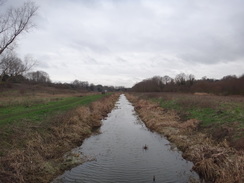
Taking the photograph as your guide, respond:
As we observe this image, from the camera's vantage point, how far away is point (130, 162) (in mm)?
11156

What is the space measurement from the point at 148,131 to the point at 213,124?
18.5 feet

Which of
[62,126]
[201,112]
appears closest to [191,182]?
[62,126]

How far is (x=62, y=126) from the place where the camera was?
16000 mm

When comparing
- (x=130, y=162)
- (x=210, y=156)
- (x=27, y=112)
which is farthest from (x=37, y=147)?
(x=27, y=112)

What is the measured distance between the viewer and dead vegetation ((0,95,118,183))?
8664 mm

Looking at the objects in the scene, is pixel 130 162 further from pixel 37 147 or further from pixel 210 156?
pixel 37 147

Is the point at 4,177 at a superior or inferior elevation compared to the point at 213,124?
inferior

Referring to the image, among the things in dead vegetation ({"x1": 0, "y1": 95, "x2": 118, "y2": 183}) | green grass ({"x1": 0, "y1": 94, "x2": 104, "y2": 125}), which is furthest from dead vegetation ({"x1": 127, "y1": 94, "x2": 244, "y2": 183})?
green grass ({"x1": 0, "y1": 94, "x2": 104, "y2": 125})

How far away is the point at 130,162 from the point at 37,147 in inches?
205

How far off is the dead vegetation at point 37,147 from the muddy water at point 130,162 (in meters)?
0.81

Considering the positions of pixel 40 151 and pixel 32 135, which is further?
pixel 32 135

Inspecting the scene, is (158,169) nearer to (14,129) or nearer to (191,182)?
(191,182)

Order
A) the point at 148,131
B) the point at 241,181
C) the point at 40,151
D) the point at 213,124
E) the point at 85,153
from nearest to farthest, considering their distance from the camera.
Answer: the point at 241,181 → the point at 40,151 → the point at 85,153 → the point at 213,124 → the point at 148,131

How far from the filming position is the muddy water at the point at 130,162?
930 cm
